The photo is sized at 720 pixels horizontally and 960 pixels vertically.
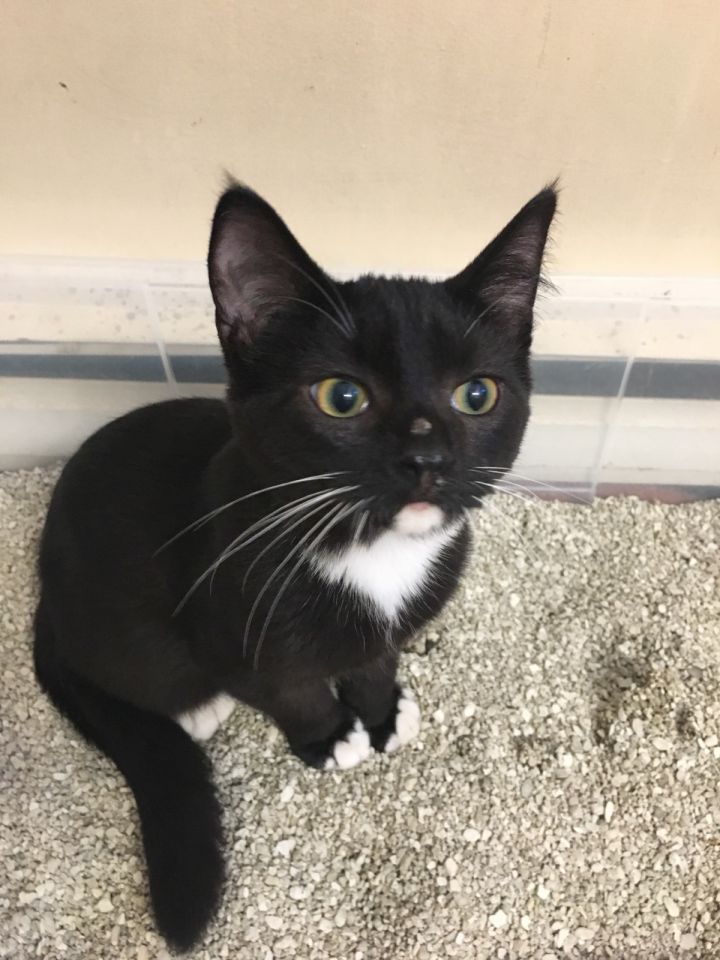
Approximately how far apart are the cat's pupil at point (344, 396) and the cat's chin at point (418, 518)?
0.12 metres

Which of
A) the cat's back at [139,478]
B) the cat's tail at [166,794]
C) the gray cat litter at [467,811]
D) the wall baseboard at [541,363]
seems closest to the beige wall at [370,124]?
the wall baseboard at [541,363]

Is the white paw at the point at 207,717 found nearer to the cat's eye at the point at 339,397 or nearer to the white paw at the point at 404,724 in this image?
the white paw at the point at 404,724

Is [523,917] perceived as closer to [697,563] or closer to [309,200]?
[697,563]

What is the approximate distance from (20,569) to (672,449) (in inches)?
53.0

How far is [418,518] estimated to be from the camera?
0.74m

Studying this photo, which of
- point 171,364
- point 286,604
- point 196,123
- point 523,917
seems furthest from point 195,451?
point 523,917

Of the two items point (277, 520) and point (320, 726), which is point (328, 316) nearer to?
point (277, 520)

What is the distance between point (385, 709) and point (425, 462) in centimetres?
66

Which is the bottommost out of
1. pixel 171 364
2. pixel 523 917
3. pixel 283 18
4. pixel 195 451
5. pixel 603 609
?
pixel 523 917

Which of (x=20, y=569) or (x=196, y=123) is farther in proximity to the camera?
(x=20, y=569)

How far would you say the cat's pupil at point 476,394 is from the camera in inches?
30.9

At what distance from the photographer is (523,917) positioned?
1.08 metres

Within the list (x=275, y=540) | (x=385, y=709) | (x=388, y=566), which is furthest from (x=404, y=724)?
(x=275, y=540)

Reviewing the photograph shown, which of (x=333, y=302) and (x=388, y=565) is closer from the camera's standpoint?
(x=333, y=302)
